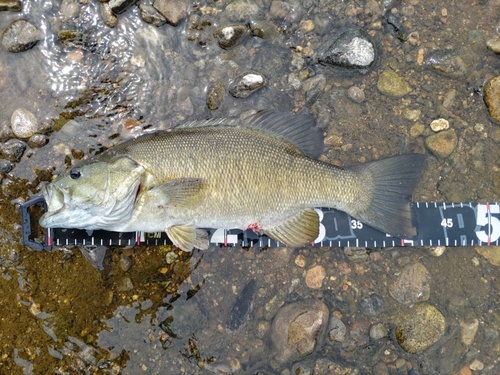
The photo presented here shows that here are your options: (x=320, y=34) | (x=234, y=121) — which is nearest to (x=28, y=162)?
(x=234, y=121)

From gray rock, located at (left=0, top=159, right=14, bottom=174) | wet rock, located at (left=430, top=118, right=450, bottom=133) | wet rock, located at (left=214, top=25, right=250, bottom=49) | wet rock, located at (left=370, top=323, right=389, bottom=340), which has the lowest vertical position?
wet rock, located at (left=370, top=323, right=389, bottom=340)

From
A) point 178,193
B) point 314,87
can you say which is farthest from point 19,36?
point 314,87

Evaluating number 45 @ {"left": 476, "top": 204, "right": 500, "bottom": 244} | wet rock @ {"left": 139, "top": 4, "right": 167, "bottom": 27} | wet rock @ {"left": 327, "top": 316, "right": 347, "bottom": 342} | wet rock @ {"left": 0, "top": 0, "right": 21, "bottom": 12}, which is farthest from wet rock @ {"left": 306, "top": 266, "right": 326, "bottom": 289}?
wet rock @ {"left": 0, "top": 0, "right": 21, "bottom": 12}

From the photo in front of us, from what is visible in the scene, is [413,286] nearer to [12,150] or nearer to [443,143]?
[443,143]

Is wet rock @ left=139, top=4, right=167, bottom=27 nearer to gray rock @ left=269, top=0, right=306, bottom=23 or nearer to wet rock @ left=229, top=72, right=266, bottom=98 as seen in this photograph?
wet rock @ left=229, top=72, right=266, bottom=98

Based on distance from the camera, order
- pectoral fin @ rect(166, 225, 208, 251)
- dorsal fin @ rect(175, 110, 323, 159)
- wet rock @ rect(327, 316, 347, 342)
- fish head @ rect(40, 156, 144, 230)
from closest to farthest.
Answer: fish head @ rect(40, 156, 144, 230)
pectoral fin @ rect(166, 225, 208, 251)
dorsal fin @ rect(175, 110, 323, 159)
wet rock @ rect(327, 316, 347, 342)

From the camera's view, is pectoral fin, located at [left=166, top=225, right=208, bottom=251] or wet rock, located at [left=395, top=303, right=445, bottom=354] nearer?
pectoral fin, located at [left=166, top=225, right=208, bottom=251]
